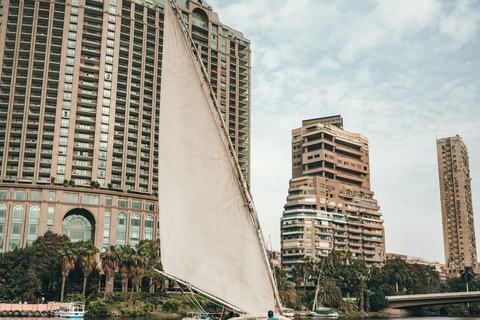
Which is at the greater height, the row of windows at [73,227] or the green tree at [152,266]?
the row of windows at [73,227]

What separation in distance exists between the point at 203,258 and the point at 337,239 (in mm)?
149010

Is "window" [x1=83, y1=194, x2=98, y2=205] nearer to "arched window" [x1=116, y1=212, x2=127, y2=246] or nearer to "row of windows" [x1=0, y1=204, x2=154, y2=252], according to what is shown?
"row of windows" [x1=0, y1=204, x2=154, y2=252]

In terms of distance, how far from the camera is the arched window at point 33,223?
105 m

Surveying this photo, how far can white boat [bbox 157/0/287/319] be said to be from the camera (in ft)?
80.2

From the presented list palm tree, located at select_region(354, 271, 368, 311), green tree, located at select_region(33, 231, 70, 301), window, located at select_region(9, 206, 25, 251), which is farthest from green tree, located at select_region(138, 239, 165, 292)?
palm tree, located at select_region(354, 271, 368, 311)

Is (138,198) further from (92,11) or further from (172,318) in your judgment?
(92,11)

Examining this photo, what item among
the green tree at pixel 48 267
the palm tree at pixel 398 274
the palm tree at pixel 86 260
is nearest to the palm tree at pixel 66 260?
the palm tree at pixel 86 260

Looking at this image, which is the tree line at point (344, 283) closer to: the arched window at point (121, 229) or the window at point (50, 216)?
the arched window at point (121, 229)

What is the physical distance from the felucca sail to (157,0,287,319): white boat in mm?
49

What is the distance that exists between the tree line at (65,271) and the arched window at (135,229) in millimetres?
25322

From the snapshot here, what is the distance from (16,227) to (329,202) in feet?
343

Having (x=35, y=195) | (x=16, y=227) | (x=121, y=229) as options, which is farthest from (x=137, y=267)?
(x=35, y=195)

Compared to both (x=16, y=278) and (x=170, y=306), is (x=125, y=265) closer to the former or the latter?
(x=170, y=306)

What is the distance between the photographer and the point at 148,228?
389 feet
